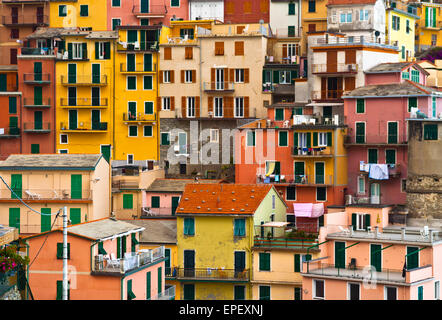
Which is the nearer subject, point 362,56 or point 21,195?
point 21,195

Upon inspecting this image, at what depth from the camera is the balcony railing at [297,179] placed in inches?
2311

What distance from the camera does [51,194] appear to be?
5656 centimetres

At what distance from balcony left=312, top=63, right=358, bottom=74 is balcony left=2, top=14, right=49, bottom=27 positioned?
1035 inches

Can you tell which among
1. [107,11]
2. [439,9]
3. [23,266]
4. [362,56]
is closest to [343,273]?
[23,266]

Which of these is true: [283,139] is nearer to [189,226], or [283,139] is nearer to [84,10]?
[189,226]

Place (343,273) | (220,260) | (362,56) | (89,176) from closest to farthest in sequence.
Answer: (343,273), (220,260), (89,176), (362,56)

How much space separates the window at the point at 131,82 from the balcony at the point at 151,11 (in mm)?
7775

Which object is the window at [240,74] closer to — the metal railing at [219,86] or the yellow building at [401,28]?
the metal railing at [219,86]

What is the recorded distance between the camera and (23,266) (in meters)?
36.6

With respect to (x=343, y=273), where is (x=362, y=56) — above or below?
above

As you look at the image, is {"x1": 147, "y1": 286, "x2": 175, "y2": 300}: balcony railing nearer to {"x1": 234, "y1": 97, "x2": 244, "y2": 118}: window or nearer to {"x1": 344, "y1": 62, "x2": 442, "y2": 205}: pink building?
{"x1": 344, "y1": 62, "x2": 442, "y2": 205}: pink building

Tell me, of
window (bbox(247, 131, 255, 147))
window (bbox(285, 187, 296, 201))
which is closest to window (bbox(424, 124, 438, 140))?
window (bbox(285, 187, 296, 201))
